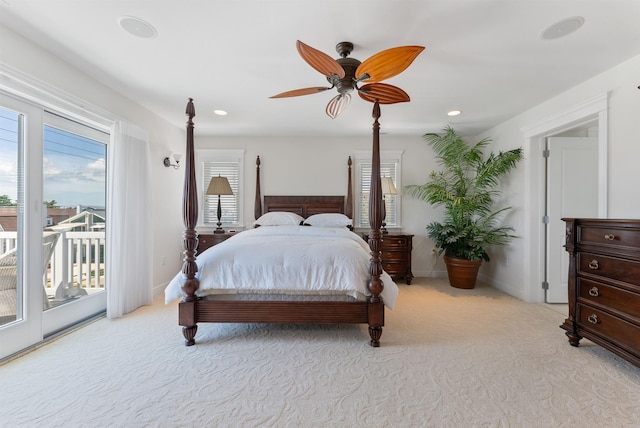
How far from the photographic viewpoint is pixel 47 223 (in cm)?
243

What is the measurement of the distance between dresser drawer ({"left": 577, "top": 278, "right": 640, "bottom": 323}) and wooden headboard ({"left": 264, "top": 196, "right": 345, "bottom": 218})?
10.1 ft

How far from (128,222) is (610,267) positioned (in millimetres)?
4535

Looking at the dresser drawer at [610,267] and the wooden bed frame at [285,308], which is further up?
the dresser drawer at [610,267]

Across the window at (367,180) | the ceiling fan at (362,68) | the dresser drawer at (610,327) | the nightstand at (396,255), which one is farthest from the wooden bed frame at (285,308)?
the window at (367,180)

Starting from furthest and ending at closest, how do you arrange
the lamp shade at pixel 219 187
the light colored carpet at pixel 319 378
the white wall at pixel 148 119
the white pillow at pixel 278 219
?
the lamp shade at pixel 219 187, the white pillow at pixel 278 219, the white wall at pixel 148 119, the light colored carpet at pixel 319 378

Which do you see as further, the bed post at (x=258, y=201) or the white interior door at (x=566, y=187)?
the bed post at (x=258, y=201)

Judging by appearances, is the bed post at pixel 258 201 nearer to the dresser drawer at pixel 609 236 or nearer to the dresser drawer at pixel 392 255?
the dresser drawer at pixel 392 255

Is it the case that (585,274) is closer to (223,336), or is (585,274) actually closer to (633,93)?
(633,93)

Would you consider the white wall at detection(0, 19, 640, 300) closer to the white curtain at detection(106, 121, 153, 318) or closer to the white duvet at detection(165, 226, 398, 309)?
the white curtain at detection(106, 121, 153, 318)

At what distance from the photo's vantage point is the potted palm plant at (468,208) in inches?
152

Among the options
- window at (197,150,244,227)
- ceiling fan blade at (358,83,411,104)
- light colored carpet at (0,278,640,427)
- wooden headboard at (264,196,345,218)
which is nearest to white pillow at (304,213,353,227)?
wooden headboard at (264,196,345,218)

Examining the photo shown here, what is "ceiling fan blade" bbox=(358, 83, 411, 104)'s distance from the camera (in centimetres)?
215

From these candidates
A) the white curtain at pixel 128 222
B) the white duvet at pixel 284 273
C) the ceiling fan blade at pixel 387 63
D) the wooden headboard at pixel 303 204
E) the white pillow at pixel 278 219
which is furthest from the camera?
the wooden headboard at pixel 303 204

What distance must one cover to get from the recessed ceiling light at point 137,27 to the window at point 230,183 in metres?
2.71
